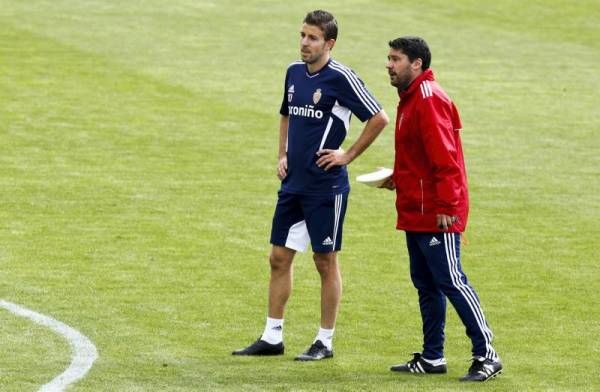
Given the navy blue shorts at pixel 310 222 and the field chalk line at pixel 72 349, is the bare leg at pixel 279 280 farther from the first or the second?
the field chalk line at pixel 72 349

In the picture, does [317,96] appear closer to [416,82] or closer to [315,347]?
[416,82]

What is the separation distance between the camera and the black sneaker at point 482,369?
30.3 feet

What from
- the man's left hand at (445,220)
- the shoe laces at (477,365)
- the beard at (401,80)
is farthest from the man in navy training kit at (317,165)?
the shoe laces at (477,365)

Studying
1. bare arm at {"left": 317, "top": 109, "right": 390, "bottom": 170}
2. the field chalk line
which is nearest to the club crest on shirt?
bare arm at {"left": 317, "top": 109, "right": 390, "bottom": 170}

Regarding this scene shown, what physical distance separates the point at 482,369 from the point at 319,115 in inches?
73.9

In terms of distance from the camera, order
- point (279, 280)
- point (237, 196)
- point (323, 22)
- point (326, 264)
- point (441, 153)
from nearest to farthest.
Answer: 1. point (441, 153)
2. point (323, 22)
3. point (326, 264)
4. point (279, 280)
5. point (237, 196)

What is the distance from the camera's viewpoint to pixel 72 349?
9867 millimetres

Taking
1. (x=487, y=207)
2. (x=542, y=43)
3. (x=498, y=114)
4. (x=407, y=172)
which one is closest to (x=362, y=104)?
(x=407, y=172)

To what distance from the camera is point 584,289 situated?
12.5 metres

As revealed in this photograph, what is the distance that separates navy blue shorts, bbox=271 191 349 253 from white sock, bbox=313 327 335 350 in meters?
0.51

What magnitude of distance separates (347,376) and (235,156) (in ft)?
30.5

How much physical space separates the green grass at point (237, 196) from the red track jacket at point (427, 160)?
0.99m

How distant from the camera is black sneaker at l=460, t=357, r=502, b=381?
9250 millimetres

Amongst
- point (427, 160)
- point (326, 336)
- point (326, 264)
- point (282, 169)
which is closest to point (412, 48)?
point (427, 160)
